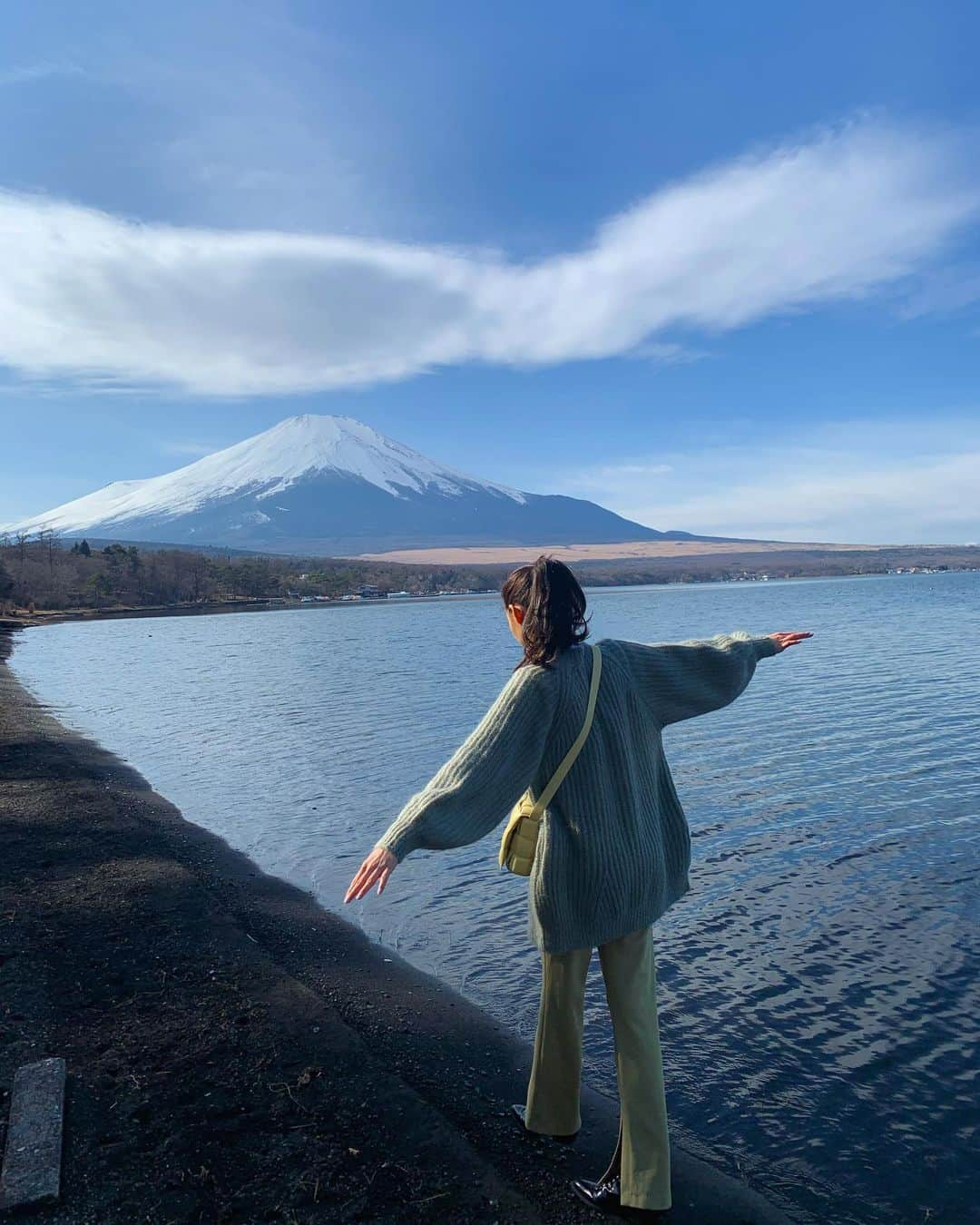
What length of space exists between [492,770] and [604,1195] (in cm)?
200

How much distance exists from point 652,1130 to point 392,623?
7549 cm

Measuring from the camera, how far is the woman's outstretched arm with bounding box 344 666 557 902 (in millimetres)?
3334

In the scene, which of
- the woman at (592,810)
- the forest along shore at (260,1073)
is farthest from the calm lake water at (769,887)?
the woman at (592,810)

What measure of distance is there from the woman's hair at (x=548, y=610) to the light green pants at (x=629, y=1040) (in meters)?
1.16

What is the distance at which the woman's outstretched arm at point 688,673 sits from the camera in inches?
145

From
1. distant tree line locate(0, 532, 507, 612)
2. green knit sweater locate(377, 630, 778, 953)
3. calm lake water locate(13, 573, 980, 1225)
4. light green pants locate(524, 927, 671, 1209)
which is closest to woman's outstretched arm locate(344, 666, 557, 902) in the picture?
green knit sweater locate(377, 630, 778, 953)

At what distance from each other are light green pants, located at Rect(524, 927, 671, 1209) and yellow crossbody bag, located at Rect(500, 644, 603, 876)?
0.42 metres

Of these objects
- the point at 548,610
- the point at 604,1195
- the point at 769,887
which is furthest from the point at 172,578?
the point at 548,610

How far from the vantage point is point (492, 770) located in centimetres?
338

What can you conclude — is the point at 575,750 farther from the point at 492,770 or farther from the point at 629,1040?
the point at 629,1040

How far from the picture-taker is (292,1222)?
3.53m

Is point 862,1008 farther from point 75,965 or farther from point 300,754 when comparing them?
point 300,754

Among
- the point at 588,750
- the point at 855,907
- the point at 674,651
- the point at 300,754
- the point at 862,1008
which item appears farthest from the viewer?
the point at 300,754

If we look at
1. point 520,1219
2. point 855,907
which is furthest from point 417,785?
point 520,1219
